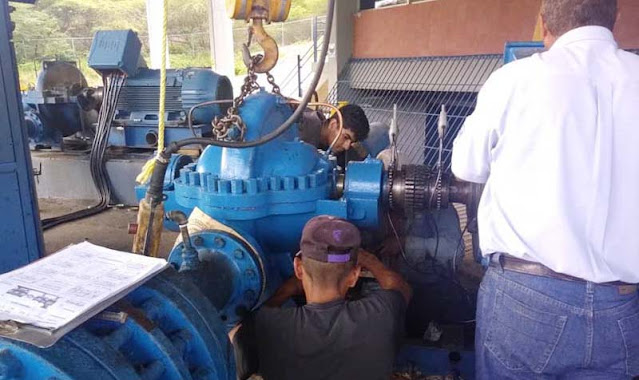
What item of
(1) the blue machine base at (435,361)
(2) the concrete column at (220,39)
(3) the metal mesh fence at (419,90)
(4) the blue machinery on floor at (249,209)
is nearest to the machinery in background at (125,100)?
(3) the metal mesh fence at (419,90)

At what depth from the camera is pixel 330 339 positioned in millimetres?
1329

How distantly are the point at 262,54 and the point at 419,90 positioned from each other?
14.3 ft

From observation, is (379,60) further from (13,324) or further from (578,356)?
(13,324)

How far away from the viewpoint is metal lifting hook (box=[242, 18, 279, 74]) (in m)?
1.44

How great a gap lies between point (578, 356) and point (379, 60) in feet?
18.0

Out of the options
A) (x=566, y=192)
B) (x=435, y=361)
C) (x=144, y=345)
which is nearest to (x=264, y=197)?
(x=144, y=345)

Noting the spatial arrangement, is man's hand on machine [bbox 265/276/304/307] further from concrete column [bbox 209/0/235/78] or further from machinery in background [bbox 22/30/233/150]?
concrete column [bbox 209/0/235/78]

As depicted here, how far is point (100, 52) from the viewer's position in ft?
13.8

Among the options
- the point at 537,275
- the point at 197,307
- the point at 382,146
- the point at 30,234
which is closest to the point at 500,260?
the point at 537,275

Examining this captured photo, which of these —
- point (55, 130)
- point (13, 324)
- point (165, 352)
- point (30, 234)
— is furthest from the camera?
point (55, 130)

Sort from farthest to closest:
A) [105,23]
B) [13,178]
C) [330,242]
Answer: [105,23]
[13,178]
[330,242]

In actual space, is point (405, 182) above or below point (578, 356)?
above

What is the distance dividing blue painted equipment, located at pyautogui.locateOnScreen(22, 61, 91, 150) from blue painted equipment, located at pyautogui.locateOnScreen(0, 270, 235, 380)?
13.4ft

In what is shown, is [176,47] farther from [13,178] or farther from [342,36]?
[13,178]
